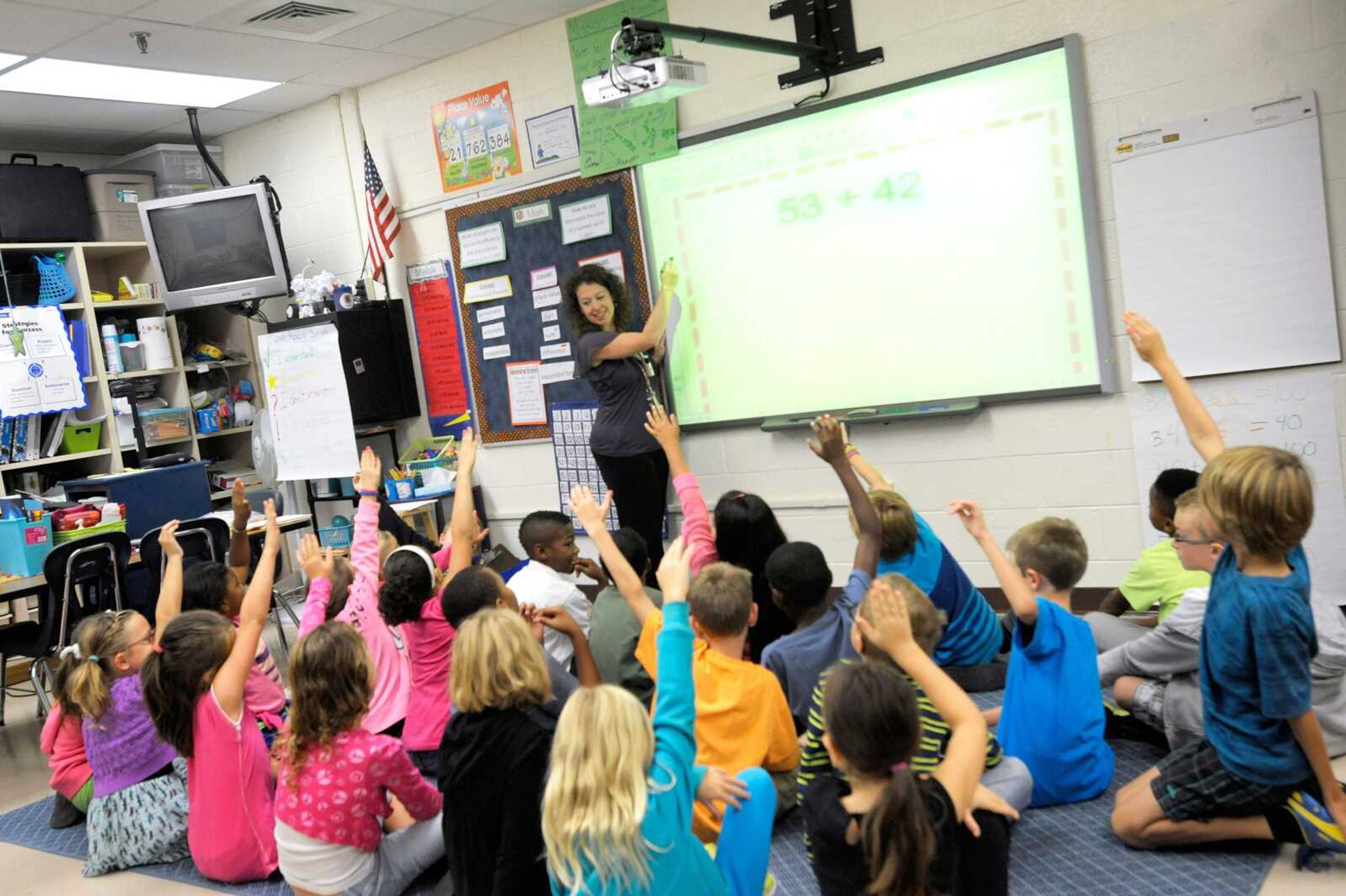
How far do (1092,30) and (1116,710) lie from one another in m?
2.33

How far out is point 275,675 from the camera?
358cm

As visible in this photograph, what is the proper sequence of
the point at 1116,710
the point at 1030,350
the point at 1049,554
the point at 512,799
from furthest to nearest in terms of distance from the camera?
the point at 1030,350 < the point at 1116,710 < the point at 1049,554 < the point at 512,799

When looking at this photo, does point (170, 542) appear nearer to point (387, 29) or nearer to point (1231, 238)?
point (387, 29)

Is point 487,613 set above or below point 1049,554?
above

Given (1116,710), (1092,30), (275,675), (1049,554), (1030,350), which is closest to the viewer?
(1049,554)

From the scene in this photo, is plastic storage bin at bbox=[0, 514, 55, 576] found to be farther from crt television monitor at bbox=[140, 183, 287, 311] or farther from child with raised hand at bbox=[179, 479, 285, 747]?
crt television monitor at bbox=[140, 183, 287, 311]

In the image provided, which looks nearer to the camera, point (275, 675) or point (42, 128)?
point (275, 675)

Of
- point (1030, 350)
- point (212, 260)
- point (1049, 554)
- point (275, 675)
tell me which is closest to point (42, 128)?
point (212, 260)

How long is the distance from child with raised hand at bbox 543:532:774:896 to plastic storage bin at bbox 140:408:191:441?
211 inches

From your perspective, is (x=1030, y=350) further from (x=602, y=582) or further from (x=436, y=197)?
(x=436, y=197)

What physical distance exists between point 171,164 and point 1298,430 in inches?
232

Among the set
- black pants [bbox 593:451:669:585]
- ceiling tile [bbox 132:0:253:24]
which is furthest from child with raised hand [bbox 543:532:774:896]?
ceiling tile [bbox 132:0:253:24]

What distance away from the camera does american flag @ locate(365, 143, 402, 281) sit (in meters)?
5.90

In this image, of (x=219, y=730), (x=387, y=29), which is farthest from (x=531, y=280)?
(x=219, y=730)
